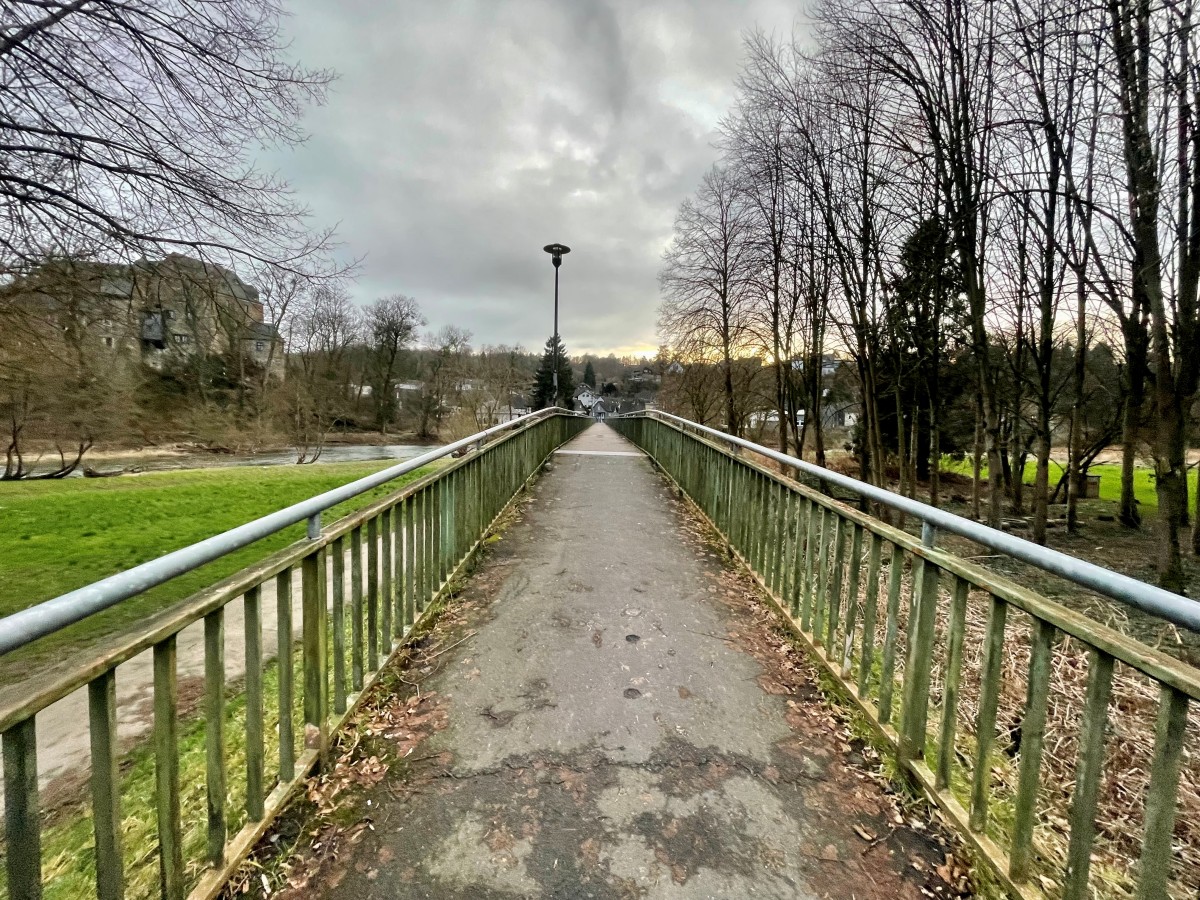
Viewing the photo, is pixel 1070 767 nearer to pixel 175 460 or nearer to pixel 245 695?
pixel 245 695

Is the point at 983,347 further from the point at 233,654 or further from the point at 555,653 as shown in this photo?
the point at 233,654

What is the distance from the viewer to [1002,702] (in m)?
3.48

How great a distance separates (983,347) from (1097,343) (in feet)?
24.5

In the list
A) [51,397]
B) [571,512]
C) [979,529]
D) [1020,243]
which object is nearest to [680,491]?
[571,512]

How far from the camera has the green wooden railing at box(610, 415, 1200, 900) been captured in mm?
1326

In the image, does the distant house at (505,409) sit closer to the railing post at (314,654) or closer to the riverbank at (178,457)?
the riverbank at (178,457)

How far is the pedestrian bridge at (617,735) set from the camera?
1.33 metres

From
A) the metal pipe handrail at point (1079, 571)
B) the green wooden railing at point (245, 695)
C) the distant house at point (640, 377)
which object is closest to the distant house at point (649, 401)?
the green wooden railing at point (245, 695)

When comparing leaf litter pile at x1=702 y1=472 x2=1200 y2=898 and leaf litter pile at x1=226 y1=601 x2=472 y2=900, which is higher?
leaf litter pile at x1=226 y1=601 x2=472 y2=900

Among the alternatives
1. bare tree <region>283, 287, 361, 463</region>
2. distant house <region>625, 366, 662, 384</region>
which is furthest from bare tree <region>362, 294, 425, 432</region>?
distant house <region>625, 366, 662, 384</region>

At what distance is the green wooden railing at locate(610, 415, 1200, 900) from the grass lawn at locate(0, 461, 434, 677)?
4730mm

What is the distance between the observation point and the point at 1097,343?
14.2 meters

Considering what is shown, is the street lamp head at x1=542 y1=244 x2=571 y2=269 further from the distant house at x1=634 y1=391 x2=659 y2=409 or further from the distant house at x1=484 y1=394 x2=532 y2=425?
the distant house at x1=484 y1=394 x2=532 y2=425

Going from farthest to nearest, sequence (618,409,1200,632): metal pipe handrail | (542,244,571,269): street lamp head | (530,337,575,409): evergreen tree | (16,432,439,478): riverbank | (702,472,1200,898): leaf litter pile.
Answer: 1. (530,337,575,409): evergreen tree
2. (16,432,439,478): riverbank
3. (542,244,571,269): street lamp head
4. (702,472,1200,898): leaf litter pile
5. (618,409,1200,632): metal pipe handrail
